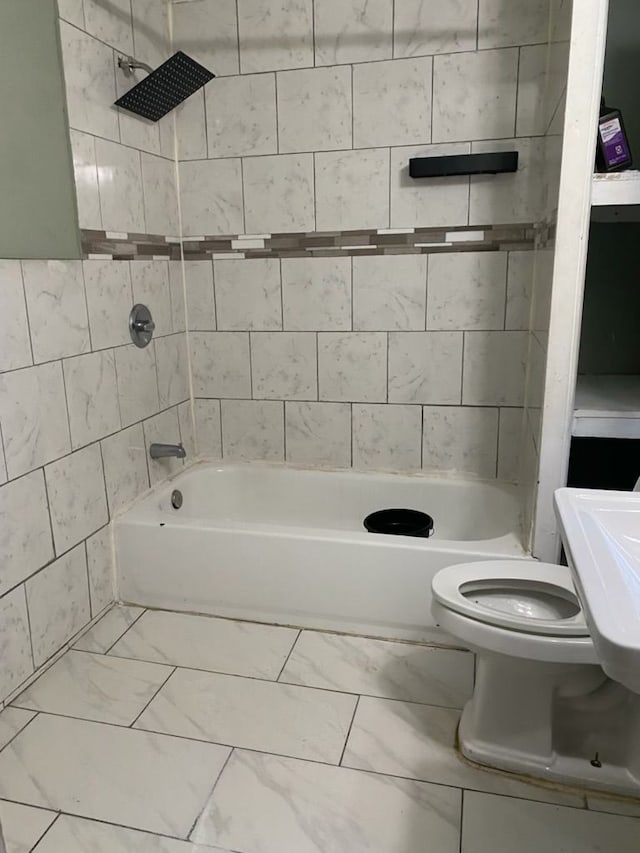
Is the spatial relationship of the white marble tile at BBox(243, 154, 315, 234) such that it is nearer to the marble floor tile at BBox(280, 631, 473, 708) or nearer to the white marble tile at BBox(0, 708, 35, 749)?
the marble floor tile at BBox(280, 631, 473, 708)

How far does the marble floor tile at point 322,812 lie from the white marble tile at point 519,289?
5.55ft

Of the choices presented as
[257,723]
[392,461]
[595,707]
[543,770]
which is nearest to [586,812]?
[543,770]

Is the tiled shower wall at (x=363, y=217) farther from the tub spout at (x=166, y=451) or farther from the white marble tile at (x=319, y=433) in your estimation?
the tub spout at (x=166, y=451)

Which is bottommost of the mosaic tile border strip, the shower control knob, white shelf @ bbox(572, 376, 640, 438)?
white shelf @ bbox(572, 376, 640, 438)

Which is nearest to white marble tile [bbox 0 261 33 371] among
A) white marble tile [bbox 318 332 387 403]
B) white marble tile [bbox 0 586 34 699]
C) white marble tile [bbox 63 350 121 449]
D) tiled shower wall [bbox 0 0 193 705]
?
tiled shower wall [bbox 0 0 193 705]

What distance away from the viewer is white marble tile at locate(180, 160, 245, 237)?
2693mm

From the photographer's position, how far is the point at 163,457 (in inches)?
106

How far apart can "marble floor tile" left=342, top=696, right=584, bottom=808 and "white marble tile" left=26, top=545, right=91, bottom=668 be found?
996mm

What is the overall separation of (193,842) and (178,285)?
82.0 inches

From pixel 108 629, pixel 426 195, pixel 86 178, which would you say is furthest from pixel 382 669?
pixel 86 178

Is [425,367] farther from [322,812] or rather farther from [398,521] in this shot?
[322,812]

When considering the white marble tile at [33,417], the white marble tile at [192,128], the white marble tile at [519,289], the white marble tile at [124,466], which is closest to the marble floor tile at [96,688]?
the white marble tile at [124,466]

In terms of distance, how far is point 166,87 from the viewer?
2270 millimetres

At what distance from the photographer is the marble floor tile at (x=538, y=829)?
55.2 inches
